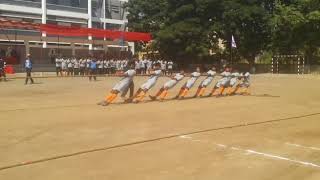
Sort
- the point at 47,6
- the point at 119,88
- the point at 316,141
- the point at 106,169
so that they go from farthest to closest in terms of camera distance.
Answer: the point at 47,6
the point at 119,88
the point at 316,141
the point at 106,169

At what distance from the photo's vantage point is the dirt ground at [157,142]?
287 inches

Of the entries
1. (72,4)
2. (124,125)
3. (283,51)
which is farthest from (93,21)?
(124,125)

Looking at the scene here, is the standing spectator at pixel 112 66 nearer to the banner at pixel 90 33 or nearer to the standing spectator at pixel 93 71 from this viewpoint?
the banner at pixel 90 33

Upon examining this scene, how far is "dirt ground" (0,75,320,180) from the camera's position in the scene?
730 cm

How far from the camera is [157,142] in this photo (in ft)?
31.6

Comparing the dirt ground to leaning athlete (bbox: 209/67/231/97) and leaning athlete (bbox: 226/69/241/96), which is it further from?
leaning athlete (bbox: 226/69/241/96)

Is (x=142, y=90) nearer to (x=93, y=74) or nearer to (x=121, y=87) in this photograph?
(x=121, y=87)

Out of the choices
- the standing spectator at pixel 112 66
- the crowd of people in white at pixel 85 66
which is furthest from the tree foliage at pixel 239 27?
the standing spectator at pixel 112 66

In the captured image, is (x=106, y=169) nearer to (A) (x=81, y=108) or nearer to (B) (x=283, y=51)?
(A) (x=81, y=108)

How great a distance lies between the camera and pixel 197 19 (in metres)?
49.5

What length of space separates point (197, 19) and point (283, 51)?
873cm

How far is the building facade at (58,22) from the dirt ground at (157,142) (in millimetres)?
34269

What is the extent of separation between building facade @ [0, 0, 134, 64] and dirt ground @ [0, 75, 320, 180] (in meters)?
34.3

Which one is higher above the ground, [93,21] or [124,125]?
[93,21]
